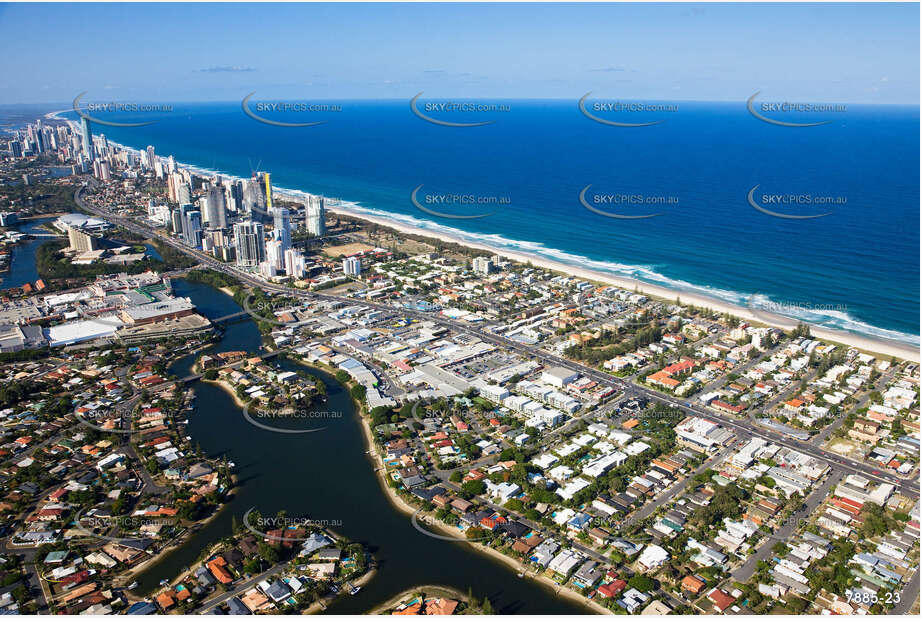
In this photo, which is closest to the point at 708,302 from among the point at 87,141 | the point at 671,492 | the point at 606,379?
the point at 606,379

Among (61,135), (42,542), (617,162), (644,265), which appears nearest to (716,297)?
(644,265)

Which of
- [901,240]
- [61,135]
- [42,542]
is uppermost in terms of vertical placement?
[61,135]

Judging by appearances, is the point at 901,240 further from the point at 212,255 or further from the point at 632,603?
the point at 212,255

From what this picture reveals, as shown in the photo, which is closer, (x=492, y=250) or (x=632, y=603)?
(x=632, y=603)

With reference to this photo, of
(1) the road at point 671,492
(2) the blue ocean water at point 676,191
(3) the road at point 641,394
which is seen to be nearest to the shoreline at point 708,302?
(2) the blue ocean water at point 676,191

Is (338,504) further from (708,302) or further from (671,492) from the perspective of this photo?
(708,302)

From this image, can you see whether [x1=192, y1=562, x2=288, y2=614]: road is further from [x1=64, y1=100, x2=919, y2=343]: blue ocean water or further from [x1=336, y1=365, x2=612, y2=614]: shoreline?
[x1=64, y1=100, x2=919, y2=343]: blue ocean water
